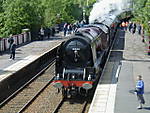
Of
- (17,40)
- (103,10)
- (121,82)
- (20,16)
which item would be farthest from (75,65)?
(103,10)

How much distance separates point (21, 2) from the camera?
33906mm

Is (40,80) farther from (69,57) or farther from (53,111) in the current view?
(53,111)

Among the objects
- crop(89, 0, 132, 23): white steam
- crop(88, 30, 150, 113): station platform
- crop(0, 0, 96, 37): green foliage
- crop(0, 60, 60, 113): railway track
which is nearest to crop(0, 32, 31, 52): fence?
crop(0, 0, 96, 37): green foliage

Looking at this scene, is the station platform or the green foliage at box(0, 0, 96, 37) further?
the green foliage at box(0, 0, 96, 37)

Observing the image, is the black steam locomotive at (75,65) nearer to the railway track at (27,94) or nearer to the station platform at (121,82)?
the station platform at (121,82)

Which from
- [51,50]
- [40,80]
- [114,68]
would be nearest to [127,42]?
[51,50]

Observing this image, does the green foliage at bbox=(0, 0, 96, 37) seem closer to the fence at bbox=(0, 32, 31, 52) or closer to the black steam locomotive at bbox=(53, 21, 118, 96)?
the fence at bbox=(0, 32, 31, 52)

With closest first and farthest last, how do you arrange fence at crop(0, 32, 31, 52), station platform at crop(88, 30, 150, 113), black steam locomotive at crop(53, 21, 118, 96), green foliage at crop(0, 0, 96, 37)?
station platform at crop(88, 30, 150, 113)
black steam locomotive at crop(53, 21, 118, 96)
fence at crop(0, 32, 31, 52)
green foliage at crop(0, 0, 96, 37)

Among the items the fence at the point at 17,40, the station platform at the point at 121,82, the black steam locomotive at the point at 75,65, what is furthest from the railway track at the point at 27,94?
the fence at the point at 17,40

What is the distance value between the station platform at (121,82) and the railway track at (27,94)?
3.01 m

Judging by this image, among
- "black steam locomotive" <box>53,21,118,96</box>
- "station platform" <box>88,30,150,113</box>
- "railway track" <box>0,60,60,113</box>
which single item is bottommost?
"railway track" <box>0,60,60,113</box>

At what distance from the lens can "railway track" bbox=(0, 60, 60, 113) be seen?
14422mm

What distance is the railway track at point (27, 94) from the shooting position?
568 inches

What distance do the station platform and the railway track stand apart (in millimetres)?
3006
